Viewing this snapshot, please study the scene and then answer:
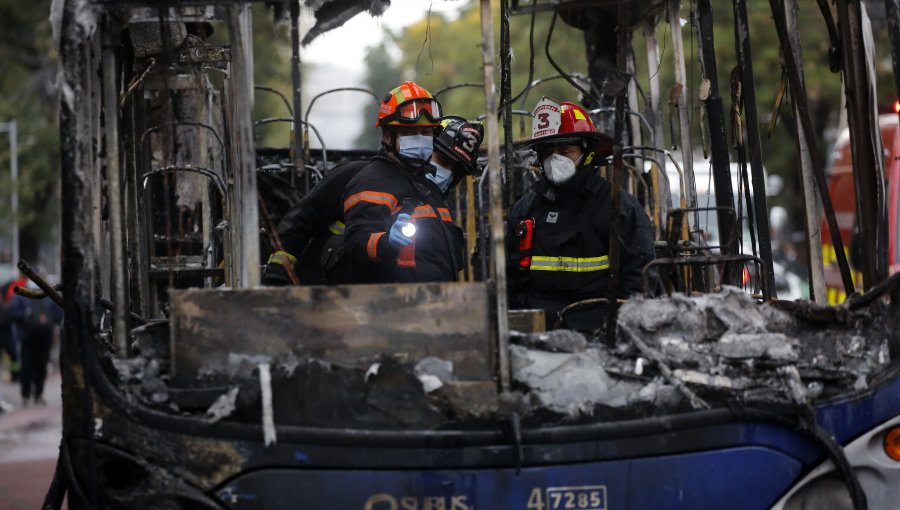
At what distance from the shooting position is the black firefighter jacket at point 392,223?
503cm

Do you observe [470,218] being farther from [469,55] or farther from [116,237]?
[469,55]

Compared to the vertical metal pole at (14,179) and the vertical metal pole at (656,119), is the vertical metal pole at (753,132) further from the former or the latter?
the vertical metal pole at (14,179)

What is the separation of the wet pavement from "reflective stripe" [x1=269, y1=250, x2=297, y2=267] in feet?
12.3

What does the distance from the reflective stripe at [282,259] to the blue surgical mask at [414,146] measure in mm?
676

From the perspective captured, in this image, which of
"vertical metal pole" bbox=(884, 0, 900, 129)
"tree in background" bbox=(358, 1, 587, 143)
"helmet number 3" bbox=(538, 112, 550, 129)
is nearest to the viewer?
"vertical metal pole" bbox=(884, 0, 900, 129)

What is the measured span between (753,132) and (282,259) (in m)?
2.04

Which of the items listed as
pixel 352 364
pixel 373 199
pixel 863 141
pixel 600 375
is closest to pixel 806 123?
pixel 863 141

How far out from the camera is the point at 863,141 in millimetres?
4293

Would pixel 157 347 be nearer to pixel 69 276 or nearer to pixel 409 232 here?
pixel 69 276

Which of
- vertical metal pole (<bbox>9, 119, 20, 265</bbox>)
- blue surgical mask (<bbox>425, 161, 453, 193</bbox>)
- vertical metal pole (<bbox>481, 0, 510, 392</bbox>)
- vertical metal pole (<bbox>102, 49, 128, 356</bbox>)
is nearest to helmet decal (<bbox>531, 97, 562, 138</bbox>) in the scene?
blue surgical mask (<bbox>425, 161, 453, 193</bbox>)

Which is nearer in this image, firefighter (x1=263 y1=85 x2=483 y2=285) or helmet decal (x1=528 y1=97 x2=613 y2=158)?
firefighter (x1=263 y1=85 x2=483 y2=285)

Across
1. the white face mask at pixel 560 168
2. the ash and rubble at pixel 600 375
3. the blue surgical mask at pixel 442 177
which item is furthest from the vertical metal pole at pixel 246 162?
the white face mask at pixel 560 168

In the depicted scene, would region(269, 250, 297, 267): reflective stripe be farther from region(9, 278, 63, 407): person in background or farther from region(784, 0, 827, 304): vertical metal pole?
region(9, 278, 63, 407): person in background

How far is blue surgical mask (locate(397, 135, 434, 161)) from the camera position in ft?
17.3
